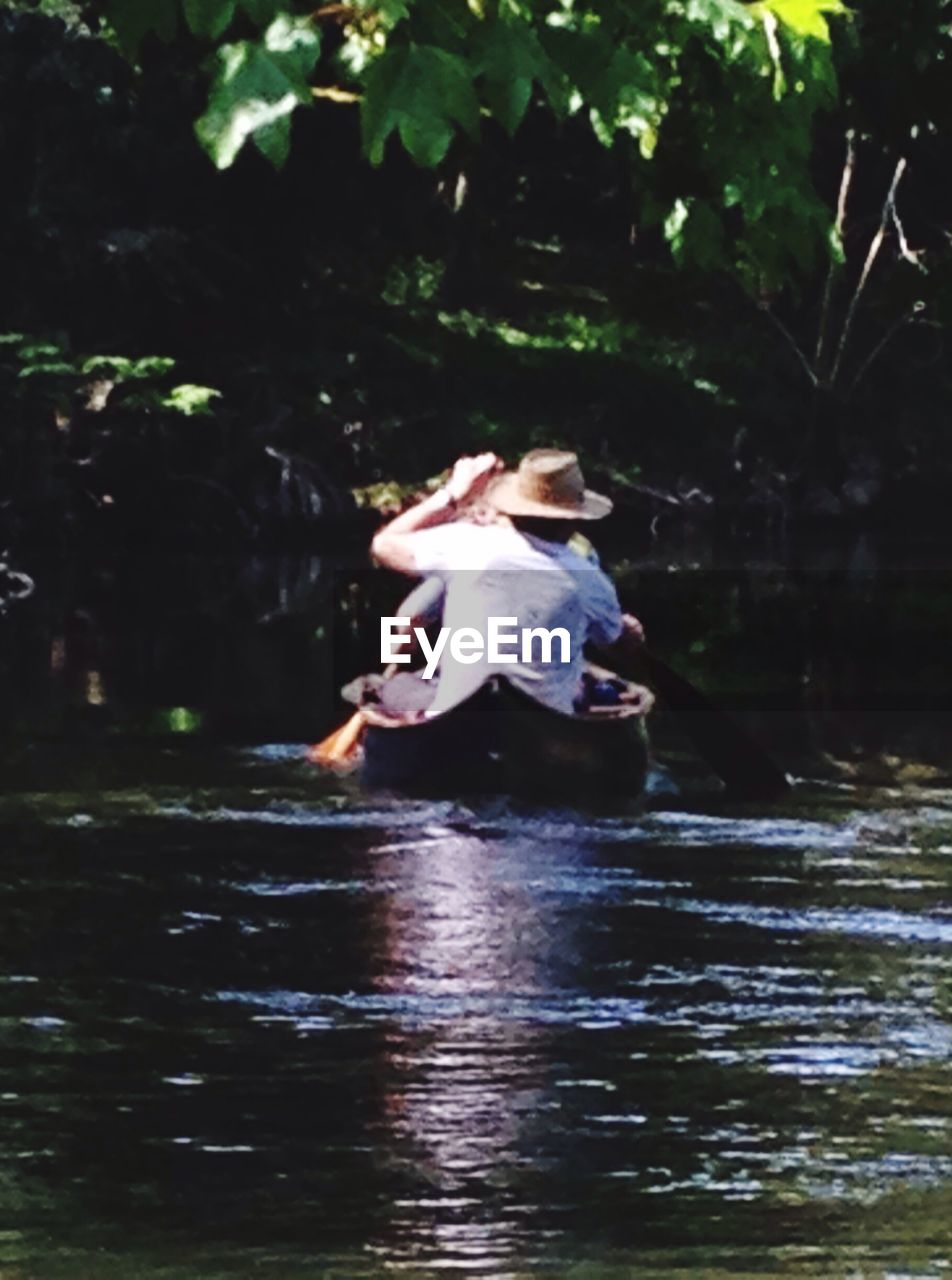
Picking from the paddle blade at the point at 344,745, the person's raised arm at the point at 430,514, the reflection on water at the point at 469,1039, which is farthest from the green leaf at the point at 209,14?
the paddle blade at the point at 344,745

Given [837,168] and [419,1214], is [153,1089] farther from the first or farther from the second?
[837,168]

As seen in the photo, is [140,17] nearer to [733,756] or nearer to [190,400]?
[733,756]

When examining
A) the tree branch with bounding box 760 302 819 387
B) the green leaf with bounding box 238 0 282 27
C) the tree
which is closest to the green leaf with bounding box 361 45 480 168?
the tree

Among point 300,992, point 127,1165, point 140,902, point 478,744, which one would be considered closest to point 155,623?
point 478,744

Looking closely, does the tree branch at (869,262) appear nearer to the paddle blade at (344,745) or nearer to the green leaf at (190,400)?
the green leaf at (190,400)

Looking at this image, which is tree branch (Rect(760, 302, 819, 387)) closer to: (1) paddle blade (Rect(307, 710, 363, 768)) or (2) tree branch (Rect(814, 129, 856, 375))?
(2) tree branch (Rect(814, 129, 856, 375))

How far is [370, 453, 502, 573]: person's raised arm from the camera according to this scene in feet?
57.8

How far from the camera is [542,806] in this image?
17297mm

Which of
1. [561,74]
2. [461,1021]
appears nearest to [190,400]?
[461,1021]

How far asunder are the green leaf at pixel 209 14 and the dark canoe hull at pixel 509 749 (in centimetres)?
928

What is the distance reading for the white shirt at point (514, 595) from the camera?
1717cm

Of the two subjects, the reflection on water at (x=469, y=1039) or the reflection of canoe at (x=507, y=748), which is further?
the reflection of canoe at (x=507, y=748)

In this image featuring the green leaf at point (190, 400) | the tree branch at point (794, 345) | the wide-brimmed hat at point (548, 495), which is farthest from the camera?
the tree branch at point (794, 345)

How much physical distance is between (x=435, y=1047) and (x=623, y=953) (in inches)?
87.1
